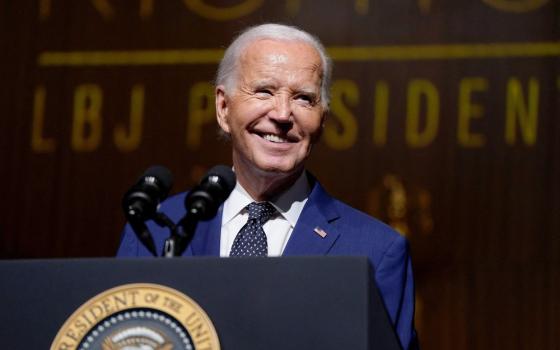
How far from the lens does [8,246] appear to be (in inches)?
178

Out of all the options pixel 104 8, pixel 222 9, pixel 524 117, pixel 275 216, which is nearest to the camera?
pixel 275 216

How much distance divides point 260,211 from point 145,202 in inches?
25.1

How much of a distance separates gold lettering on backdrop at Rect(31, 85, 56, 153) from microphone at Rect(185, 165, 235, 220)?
9.52ft

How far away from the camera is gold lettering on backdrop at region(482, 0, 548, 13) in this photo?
13.8 ft

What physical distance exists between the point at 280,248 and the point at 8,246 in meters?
2.46

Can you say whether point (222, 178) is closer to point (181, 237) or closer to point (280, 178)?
point (181, 237)

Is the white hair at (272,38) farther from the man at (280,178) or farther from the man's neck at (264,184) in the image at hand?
the man's neck at (264,184)

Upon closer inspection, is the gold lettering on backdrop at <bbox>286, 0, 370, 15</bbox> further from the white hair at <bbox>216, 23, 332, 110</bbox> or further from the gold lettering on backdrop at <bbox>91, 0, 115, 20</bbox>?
the white hair at <bbox>216, 23, 332, 110</bbox>

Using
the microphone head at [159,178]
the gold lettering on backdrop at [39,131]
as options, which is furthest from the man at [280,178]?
the gold lettering on backdrop at [39,131]

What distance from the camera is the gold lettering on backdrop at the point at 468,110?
417 cm

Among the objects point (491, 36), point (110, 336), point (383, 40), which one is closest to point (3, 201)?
point (383, 40)

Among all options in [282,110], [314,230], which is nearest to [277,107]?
[282,110]

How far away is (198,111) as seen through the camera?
4.45 m

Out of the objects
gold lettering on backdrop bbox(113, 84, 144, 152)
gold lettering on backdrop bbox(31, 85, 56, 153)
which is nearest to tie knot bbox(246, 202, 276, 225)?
gold lettering on backdrop bbox(113, 84, 144, 152)
